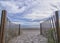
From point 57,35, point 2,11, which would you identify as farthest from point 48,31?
point 2,11

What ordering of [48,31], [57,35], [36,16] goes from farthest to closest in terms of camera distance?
[36,16] < [48,31] < [57,35]

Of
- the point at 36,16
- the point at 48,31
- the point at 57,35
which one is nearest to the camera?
the point at 57,35

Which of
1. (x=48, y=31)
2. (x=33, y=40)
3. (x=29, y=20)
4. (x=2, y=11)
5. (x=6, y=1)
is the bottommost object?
(x=33, y=40)

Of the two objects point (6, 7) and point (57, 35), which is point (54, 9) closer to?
point (57, 35)

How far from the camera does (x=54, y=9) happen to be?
3.17m

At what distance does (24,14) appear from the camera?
3188 millimetres

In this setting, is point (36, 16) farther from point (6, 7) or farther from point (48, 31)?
point (6, 7)

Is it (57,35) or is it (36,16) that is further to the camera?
(36,16)

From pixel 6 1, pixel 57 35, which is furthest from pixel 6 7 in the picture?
pixel 57 35

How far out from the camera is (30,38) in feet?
9.77

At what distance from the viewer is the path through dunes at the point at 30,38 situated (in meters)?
2.96

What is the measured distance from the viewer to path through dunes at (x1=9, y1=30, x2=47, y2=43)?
9.70 ft

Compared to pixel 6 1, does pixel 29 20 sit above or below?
below

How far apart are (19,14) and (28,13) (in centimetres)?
A: 22
